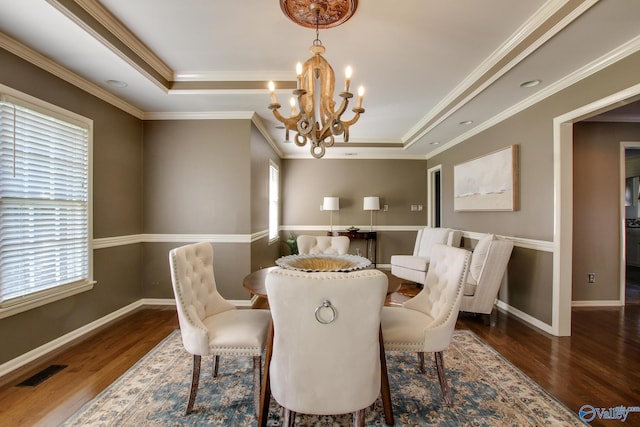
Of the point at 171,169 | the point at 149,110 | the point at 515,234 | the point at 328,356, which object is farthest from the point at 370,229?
the point at 328,356

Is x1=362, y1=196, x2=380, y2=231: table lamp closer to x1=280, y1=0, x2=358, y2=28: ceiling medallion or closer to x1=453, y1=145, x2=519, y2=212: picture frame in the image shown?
x1=453, y1=145, x2=519, y2=212: picture frame

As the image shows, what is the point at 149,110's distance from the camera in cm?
345

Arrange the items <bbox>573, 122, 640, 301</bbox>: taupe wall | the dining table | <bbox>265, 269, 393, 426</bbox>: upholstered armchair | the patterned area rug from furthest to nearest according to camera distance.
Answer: <bbox>573, 122, 640, 301</bbox>: taupe wall → the patterned area rug → the dining table → <bbox>265, 269, 393, 426</bbox>: upholstered armchair

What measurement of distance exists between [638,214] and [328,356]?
25.3 ft

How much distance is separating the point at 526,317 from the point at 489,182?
1.67m

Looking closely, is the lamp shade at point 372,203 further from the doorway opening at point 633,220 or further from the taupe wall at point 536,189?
the doorway opening at point 633,220

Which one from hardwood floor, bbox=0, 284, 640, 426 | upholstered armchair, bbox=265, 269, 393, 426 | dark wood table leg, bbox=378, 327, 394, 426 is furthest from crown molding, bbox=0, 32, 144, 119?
dark wood table leg, bbox=378, 327, 394, 426

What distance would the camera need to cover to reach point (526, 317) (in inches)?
122

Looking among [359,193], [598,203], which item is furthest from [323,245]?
[598,203]

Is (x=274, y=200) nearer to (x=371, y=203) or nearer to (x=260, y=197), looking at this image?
(x=260, y=197)

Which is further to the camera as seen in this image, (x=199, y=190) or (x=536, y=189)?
(x=199, y=190)

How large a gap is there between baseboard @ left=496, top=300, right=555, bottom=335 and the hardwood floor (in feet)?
0.27

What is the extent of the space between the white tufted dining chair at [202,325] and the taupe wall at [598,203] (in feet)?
13.0

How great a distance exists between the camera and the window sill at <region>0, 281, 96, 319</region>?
203 cm
